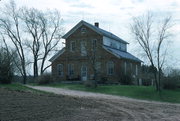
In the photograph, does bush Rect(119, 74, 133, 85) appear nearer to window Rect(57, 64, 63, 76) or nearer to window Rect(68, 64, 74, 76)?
window Rect(68, 64, 74, 76)

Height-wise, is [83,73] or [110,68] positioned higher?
[110,68]

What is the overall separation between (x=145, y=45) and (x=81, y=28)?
13665 mm

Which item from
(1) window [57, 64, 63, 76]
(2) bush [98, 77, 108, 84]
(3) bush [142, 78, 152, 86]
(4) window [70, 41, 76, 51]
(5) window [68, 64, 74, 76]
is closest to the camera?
(2) bush [98, 77, 108, 84]

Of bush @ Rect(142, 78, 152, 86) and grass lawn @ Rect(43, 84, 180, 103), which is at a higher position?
bush @ Rect(142, 78, 152, 86)

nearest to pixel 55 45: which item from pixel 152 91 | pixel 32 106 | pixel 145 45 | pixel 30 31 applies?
pixel 30 31

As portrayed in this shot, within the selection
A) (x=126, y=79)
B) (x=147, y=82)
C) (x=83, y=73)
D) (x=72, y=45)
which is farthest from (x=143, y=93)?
(x=72, y=45)

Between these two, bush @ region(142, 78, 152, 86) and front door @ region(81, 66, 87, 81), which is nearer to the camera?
bush @ region(142, 78, 152, 86)

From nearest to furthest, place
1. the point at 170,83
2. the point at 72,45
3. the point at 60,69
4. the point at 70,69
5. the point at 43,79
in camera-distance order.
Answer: the point at 170,83 < the point at 43,79 < the point at 70,69 < the point at 72,45 < the point at 60,69

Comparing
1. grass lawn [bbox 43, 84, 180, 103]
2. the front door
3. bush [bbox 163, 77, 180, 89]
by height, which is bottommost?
grass lawn [bbox 43, 84, 180, 103]

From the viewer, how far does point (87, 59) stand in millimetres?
47500

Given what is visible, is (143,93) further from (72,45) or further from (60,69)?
(60,69)

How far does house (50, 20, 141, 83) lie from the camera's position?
4641 centimetres

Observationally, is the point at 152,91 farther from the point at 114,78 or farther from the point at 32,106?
the point at 32,106

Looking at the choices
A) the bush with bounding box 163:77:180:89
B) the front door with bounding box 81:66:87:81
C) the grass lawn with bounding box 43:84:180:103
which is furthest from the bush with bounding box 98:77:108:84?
the bush with bounding box 163:77:180:89
